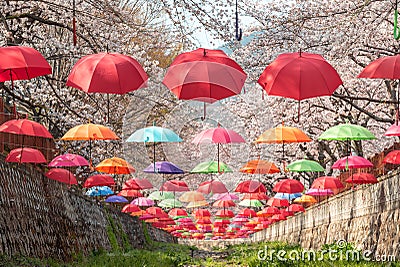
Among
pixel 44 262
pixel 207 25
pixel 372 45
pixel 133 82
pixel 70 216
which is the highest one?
pixel 372 45

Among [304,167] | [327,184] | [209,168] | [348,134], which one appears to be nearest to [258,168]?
[304,167]

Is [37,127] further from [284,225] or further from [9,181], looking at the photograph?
[284,225]

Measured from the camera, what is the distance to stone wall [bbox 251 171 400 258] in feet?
50.9

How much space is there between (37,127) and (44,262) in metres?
3.05

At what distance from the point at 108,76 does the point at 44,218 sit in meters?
8.16

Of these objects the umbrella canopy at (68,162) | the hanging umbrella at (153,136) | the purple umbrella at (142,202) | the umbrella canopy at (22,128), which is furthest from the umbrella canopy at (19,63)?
the purple umbrella at (142,202)

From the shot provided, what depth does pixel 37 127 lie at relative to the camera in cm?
1267

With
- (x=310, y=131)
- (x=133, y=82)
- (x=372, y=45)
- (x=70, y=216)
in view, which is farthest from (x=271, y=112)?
(x=133, y=82)

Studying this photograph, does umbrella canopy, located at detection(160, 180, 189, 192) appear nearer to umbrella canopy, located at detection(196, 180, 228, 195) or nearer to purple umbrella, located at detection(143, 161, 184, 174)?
umbrella canopy, located at detection(196, 180, 228, 195)

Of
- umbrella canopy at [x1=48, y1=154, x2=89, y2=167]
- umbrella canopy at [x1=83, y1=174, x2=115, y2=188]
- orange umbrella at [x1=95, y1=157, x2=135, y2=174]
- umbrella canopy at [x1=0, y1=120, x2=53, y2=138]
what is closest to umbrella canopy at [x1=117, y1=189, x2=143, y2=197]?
umbrella canopy at [x1=83, y1=174, x2=115, y2=188]

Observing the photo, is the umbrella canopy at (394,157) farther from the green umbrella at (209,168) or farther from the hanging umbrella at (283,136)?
the green umbrella at (209,168)

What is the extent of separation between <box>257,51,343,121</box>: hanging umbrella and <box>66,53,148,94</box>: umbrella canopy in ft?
5.47

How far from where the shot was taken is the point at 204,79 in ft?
25.2

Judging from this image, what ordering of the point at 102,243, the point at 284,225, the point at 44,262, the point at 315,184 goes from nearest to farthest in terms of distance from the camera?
the point at 44,262
the point at 315,184
the point at 102,243
the point at 284,225
